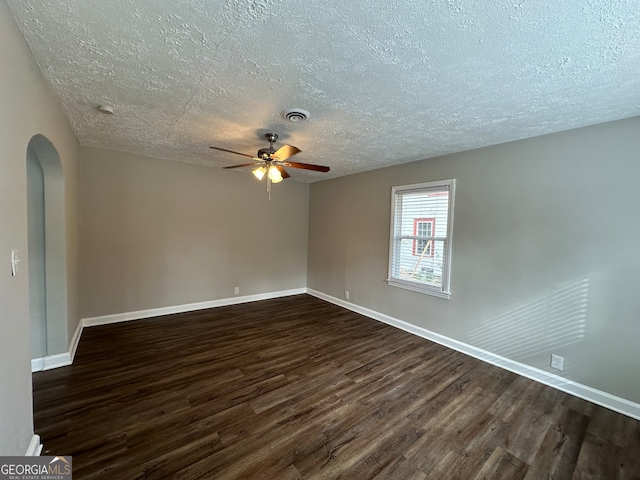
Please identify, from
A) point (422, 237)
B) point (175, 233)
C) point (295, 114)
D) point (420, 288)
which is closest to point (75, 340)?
point (175, 233)

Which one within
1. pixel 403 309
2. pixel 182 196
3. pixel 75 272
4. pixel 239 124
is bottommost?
pixel 403 309

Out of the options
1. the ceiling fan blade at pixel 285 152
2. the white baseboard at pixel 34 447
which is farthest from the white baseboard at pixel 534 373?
the white baseboard at pixel 34 447

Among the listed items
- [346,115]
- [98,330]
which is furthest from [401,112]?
[98,330]

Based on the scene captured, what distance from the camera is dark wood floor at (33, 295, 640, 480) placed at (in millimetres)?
1635

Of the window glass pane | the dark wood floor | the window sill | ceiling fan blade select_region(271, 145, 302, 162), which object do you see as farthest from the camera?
the window glass pane

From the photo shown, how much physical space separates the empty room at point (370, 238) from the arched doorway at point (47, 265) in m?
0.02

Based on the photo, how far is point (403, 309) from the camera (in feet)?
12.9

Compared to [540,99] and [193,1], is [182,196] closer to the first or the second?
[193,1]

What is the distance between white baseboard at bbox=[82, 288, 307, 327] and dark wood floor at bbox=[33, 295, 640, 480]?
529 mm

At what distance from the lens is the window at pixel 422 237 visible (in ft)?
11.3

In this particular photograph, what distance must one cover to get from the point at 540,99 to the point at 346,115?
1.49m

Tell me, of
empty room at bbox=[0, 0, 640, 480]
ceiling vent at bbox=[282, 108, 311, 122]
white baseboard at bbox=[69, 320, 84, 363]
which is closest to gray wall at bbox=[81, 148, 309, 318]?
empty room at bbox=[0, 0, 640, 480]

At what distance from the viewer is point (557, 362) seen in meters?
2.57

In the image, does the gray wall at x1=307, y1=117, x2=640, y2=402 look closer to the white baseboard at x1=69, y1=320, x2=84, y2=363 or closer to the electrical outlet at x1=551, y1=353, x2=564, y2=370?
the electrical outlet at x1=551, y1=353, x2=564, y2=370
